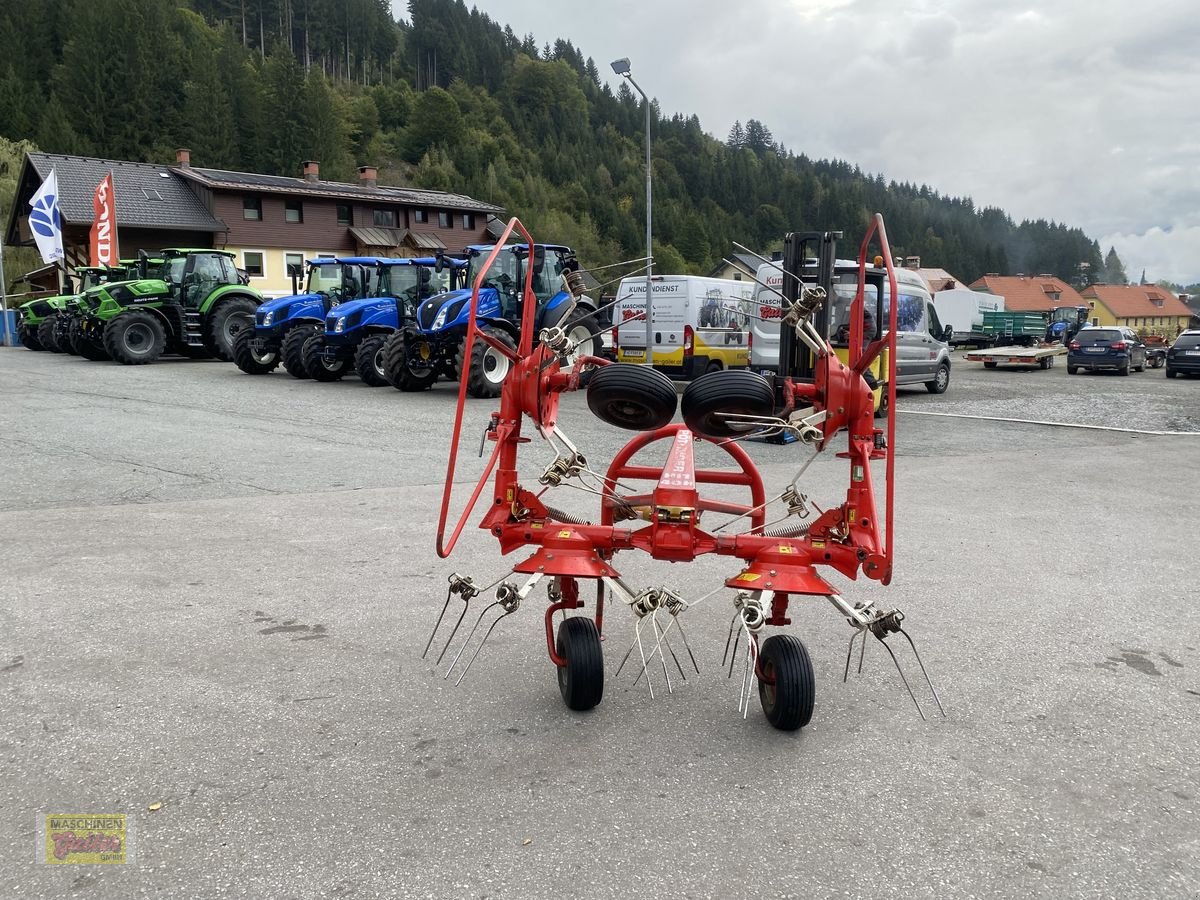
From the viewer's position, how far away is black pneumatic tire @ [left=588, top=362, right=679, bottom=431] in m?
3.71

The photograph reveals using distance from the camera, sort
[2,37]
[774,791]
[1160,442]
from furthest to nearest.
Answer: [2,37]
[1160,442]
[774,791]

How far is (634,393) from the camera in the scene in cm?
371

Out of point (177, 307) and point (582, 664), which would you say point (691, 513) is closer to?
point (582, 664)

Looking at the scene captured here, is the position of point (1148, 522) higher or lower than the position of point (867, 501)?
lower

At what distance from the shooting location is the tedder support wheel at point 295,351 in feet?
62.3

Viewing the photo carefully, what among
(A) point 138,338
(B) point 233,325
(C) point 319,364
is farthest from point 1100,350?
(A) point 138,338

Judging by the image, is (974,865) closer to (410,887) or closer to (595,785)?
(595,785)

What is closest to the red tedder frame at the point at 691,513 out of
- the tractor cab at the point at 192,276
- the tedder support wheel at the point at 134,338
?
the tedder support wheel at the point at 134,338

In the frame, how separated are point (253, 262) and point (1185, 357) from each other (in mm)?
42213

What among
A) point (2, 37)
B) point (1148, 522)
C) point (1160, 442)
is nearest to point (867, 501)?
point (1148, 522)

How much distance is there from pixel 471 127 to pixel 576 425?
10194cm

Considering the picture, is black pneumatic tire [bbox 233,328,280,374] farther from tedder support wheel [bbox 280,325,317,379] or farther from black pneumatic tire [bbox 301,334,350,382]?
black pneumatic tire [bbox 301,334,350,382]

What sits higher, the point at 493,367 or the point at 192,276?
the point at 192,276

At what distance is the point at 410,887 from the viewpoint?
2.66m
